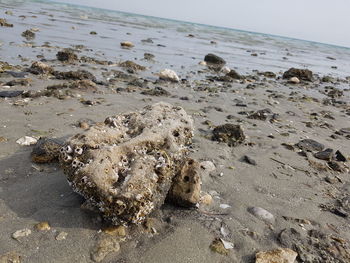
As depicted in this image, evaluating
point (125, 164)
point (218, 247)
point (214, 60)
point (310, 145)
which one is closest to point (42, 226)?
point (125, 164)

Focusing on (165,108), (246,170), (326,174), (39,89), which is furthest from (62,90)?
(326,174)

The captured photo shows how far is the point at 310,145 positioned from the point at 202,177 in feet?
8.48

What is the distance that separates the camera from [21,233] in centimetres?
261

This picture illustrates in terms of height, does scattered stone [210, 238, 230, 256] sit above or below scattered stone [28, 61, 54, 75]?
above

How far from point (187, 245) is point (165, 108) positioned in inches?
65.7

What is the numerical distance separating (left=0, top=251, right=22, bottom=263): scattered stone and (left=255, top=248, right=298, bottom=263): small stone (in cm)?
192

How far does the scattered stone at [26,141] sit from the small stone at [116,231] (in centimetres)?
213

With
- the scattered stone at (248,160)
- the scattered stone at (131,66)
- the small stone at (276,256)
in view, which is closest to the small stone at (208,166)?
the scattered stone at (248,160)

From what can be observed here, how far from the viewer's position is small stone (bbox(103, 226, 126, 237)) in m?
2.70

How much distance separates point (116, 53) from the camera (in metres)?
13.1

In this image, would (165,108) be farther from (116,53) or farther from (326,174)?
(116,53)

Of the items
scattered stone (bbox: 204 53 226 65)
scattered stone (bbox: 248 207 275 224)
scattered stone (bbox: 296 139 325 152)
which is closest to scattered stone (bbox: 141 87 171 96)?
scattered stone (bbox: 296 139 325 152)

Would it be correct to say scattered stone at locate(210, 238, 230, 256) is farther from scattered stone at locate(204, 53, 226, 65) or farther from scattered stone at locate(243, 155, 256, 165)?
scattered stone at locate(204, 53, 226, 65)

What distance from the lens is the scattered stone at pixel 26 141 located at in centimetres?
417
